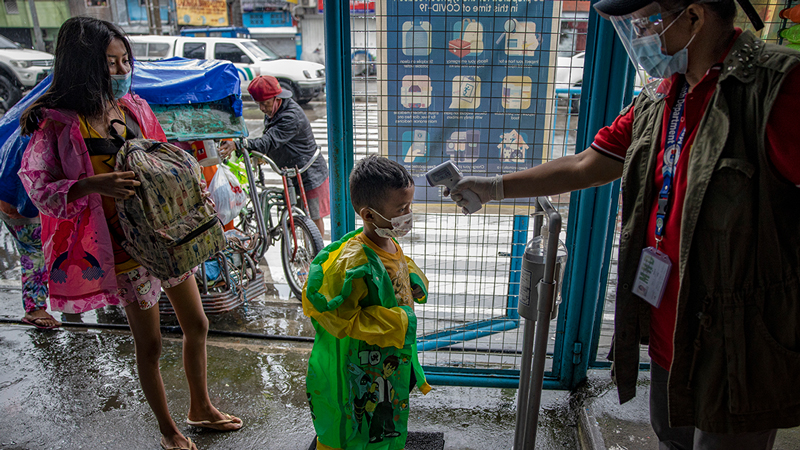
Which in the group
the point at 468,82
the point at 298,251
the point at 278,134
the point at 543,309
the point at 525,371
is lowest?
the point at 298,251

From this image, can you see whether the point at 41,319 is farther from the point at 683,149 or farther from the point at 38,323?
the point at 683,149

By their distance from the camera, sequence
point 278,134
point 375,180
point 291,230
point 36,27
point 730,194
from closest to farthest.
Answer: point 730,194
point 375,180
point 291,230
point 278,134
point 36,27

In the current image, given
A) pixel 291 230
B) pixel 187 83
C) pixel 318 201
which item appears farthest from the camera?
pixel 318 201

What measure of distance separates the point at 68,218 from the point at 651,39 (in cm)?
205

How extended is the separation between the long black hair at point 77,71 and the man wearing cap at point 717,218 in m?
1.76

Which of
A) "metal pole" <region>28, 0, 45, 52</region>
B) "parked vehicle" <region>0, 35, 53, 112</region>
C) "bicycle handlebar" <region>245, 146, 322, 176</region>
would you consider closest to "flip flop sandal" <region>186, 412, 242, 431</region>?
"bicycle handlebar" <region>245, 146, 322, 176</region>

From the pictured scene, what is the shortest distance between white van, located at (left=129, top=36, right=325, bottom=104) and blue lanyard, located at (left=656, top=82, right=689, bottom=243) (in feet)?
44.0

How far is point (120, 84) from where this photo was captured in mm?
2031

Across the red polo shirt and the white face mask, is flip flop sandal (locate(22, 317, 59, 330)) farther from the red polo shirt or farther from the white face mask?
the red polo shirt

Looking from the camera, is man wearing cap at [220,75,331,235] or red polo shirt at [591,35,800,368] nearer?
red polo shirt at [591,35,800,368]

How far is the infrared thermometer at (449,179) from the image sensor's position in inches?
73.1

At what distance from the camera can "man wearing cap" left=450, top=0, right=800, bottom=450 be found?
1255 mm

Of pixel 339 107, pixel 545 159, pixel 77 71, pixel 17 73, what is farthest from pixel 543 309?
pixel 17 73

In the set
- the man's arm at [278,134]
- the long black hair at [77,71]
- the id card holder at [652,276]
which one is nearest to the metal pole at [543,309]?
the id card holder at [652,276]
